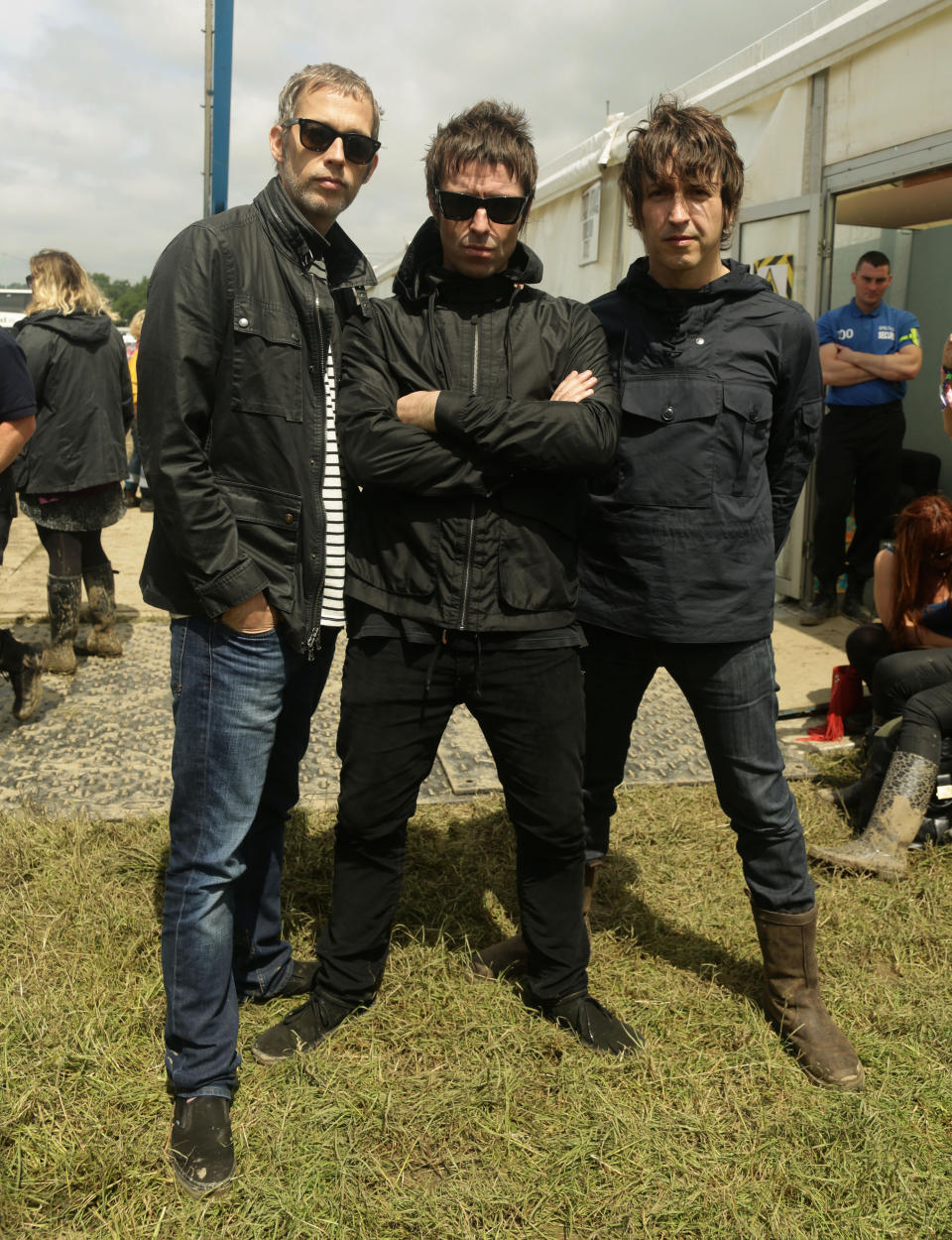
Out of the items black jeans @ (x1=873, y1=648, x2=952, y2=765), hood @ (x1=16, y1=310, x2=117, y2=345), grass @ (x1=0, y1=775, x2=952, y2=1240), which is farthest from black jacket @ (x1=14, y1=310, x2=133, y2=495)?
black jeans @ (x1=873, y1=648, x2=952, y2=765)

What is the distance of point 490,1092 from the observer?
2.50 metres

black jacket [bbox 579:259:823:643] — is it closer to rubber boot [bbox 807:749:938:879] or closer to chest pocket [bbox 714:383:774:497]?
chest pocket [bbox 714:383:774:497]

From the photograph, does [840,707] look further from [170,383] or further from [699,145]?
[170,383]

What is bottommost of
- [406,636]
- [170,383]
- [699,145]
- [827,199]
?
[406,636]

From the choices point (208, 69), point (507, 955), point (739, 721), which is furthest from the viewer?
point (208, 69)

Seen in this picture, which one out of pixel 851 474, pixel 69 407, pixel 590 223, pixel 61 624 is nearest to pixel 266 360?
pixel 61 624

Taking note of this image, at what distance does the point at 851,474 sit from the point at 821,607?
941 millimetres

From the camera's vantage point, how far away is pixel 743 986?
2.97 metres

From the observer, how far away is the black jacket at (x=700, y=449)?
253 cm

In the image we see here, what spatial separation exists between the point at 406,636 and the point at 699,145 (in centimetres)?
132

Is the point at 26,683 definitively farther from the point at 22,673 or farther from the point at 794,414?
the point at 794,414

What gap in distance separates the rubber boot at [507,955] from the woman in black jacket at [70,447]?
3.50 meters

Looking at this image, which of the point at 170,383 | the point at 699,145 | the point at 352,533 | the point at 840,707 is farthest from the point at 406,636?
the point at 840,707

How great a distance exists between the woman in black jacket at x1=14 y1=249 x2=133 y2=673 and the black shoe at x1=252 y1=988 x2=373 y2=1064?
3.53 metres
